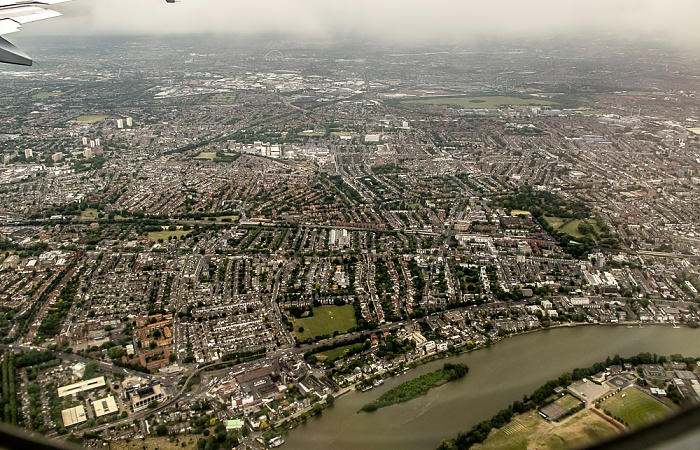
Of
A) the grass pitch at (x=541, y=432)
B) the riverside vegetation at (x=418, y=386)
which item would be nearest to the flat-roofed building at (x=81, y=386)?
the riverside vegetation at (x=418, y=386)

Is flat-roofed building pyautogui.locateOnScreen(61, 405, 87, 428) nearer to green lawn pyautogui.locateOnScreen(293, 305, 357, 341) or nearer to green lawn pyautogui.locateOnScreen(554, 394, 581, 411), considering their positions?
green lawn pyautogui.locateOnScreen(293, 305, 357, 341)

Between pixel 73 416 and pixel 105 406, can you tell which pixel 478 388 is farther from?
pixel 73 416

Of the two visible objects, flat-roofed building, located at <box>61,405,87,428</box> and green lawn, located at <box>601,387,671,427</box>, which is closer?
green lawn, located at <box>601,387,671,427</box>

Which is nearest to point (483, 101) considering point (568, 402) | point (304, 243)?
point (304, 243)

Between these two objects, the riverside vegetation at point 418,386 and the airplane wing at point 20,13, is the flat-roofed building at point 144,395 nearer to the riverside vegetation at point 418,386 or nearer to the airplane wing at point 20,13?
the riverside vegetation at point 418,386

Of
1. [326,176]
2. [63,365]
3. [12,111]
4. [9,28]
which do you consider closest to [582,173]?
[326,176]

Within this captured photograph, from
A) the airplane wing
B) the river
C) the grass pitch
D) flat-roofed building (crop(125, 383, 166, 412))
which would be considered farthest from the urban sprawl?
the airplane wing
